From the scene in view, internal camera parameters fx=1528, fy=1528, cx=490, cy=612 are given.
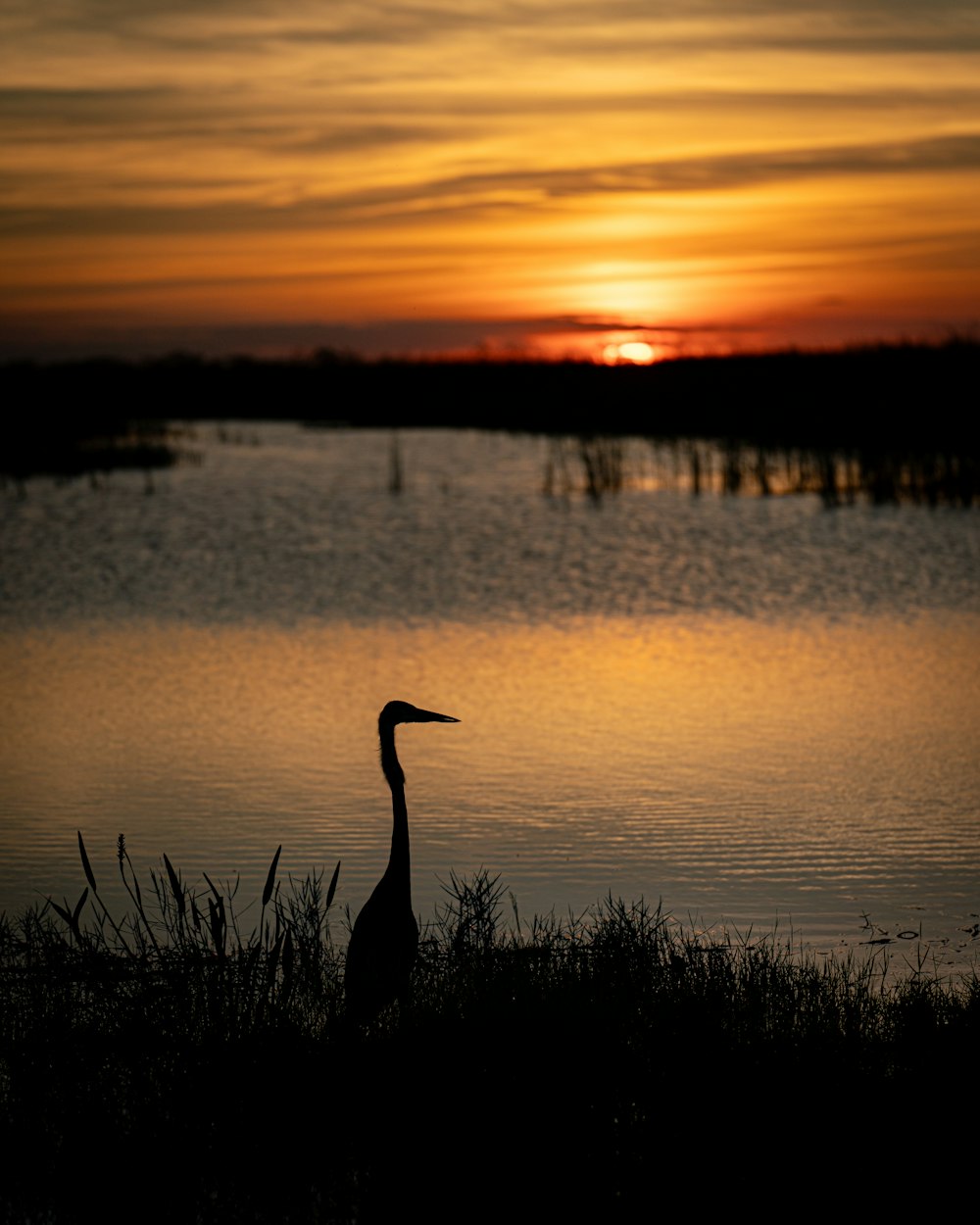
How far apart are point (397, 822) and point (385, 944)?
51 cm

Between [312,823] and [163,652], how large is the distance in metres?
4.97

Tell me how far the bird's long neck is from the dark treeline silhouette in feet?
59.2

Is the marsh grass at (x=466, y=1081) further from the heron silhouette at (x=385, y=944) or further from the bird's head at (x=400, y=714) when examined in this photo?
the bird's head at (x=400, y=714)

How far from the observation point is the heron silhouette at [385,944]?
4.31m

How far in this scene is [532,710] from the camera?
9.48 meters

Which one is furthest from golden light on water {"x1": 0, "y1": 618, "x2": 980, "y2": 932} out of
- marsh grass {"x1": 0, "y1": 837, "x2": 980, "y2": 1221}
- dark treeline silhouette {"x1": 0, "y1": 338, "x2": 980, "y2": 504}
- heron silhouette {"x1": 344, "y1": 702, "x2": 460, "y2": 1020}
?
dark treeline silhouette {"x1": 0, "y1": 338, "x2": 980, "y2": 504}

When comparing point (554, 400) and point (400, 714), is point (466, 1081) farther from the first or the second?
point (554, 400)

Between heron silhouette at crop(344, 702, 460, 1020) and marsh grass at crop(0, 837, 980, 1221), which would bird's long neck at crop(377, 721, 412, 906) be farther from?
marsh grass at crop(0, 837, 980, 1221)

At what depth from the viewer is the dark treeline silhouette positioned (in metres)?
26.4

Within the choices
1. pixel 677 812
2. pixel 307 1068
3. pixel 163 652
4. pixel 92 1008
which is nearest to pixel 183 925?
pixel 92 1008

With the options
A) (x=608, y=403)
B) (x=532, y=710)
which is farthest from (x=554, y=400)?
(x=532, y=710)

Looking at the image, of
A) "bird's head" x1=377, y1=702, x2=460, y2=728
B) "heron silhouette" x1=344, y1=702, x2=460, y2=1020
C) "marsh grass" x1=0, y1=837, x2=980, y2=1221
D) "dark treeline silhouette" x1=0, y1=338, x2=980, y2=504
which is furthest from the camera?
"dark treeline silhouette" x1=0, y1=338, x2=980, y2=504

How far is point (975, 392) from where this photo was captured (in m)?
27.8

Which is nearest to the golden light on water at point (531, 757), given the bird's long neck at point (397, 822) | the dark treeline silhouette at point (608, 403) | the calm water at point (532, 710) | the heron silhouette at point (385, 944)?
the calm water at point (532, 710)
